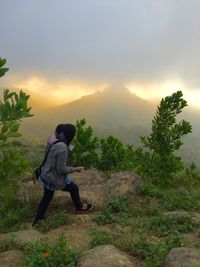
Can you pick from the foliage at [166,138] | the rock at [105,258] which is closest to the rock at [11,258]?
the rock at [105,258]

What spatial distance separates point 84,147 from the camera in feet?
47.9

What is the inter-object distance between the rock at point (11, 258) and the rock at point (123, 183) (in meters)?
3.91

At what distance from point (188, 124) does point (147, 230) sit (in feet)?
15.4

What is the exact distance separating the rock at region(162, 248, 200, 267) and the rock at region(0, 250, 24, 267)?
2113 mm

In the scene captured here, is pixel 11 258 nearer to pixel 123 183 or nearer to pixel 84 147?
pixel 123 183

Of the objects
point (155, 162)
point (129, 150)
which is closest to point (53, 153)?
point (155, 162)

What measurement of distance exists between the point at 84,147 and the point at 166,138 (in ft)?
9.14

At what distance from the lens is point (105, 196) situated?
35.6 ft

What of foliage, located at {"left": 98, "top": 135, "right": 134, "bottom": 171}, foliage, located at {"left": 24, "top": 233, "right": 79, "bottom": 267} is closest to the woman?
foliage, located at {"left": 24, "top": 233, "right": 79, "bottom": 267}

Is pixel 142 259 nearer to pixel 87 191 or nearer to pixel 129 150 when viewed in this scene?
pixel 87 191

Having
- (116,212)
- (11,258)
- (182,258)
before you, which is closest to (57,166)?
(116,212)

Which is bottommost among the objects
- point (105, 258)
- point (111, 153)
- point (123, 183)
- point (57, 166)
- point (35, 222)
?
point (35, 222)

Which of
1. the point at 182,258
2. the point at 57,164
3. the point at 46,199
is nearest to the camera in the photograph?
the point at 182,258

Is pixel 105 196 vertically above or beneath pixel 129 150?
beneath
